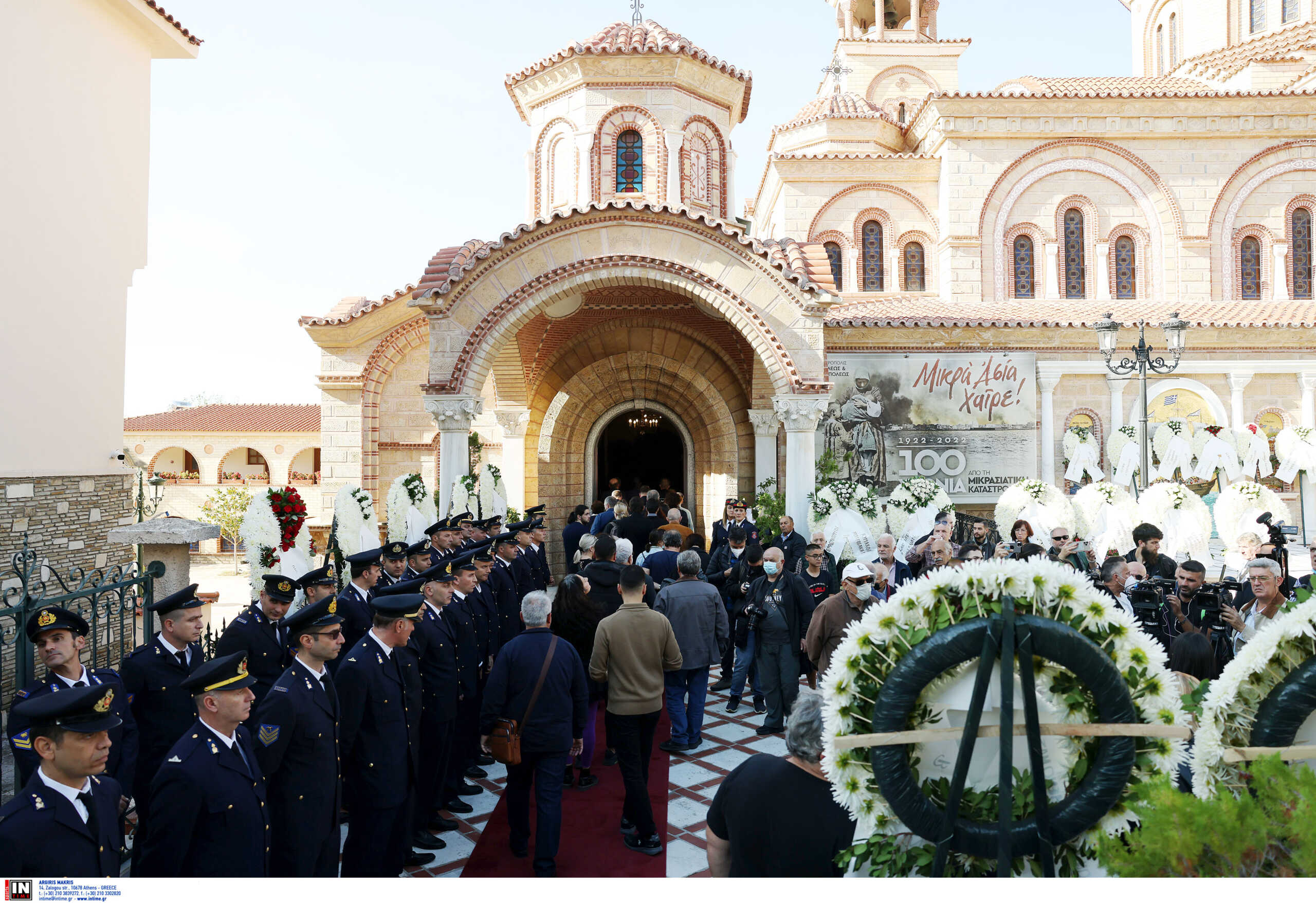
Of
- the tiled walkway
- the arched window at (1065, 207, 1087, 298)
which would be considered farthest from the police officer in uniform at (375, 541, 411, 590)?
the arched window at (1065, 207, 1087, 298)

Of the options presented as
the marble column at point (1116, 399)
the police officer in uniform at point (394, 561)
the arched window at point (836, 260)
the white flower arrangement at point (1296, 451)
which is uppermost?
the arched window at point (836, 260)

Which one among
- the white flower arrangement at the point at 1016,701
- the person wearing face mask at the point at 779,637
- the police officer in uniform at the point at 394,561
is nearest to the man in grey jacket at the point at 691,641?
the person wearing face mask at the point at 779,637

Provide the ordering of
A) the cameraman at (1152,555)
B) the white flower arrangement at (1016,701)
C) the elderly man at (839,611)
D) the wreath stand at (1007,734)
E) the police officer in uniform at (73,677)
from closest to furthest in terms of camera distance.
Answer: the wreath stand at (1007,734), the white flower arrangement at (1016,701), the police officer in uniform at (73,677), the elderly man at (839,611), the cameraman at (1152,555)

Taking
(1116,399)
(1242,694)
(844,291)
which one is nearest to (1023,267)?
(844,291)

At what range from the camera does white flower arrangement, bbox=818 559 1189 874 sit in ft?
7.75

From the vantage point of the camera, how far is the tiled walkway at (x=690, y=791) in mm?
4875

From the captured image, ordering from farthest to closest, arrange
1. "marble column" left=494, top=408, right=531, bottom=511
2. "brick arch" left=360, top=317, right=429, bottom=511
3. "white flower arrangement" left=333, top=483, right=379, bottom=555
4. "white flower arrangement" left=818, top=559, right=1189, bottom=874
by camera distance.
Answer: "marble column" left=494, top=408, right=531, bottom=511 → "brick arch" left=360, top=317, right=429, bottom=511 → "white flower arrangement" left=333, top=483, right=379, bottom=555 → "white flower arrangement" left=818, top=559, right=1189, bottom=874

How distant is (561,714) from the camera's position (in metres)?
4.81

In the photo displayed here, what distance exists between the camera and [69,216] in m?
11.9

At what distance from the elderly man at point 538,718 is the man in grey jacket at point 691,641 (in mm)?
2025

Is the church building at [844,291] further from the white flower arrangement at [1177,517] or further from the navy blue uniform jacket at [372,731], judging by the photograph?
the navy blue uniform jacket at [372,731]

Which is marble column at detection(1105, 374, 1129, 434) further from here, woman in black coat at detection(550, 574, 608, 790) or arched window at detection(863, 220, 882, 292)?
woman in black coat at detection(550, 574, 608, 790)

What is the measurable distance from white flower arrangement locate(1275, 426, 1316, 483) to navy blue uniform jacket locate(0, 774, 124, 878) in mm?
19041

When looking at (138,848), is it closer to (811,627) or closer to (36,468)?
(811,627)
